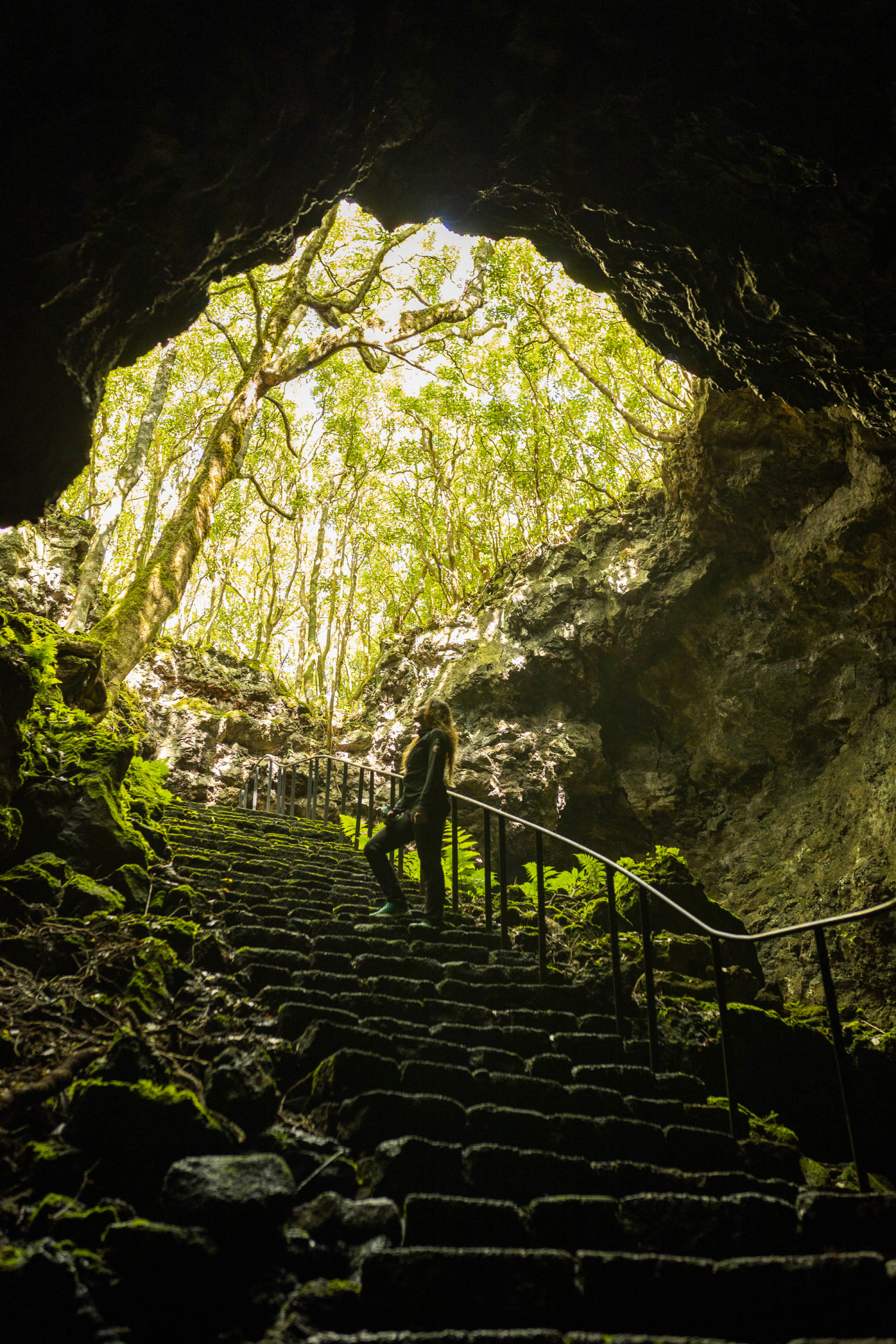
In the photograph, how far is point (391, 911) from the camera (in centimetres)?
583

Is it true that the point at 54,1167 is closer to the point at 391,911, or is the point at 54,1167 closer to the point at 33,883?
the point at 33,883

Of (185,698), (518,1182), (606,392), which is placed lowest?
(518,1182)

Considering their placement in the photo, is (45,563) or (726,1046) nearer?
(726,1046)

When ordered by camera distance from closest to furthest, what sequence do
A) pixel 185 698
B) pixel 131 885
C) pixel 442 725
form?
pixel 131 885
pixel 442 725
pixel 185 698

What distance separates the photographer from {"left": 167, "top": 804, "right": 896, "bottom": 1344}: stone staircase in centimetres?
217

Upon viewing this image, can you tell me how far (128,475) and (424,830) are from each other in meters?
7.63

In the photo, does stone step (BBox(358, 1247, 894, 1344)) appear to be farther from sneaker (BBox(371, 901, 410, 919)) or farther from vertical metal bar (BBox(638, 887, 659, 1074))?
sneaker (BBox(371, 901, 410, 919))

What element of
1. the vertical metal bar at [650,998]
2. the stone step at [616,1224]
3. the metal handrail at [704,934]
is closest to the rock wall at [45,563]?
the metal handrail at [704,934]

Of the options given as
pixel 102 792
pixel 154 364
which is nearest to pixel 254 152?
pixel 102 792

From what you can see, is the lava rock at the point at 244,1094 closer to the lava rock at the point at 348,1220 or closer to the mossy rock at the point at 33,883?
the lava rock at the point at 348,1220

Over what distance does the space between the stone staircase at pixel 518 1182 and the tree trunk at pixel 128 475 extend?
26.0 feet

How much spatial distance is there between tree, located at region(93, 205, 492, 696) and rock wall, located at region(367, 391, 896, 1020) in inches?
186

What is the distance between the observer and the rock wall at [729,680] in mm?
8039

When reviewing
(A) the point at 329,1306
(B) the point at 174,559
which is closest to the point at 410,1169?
(A) the point at 329,1306
